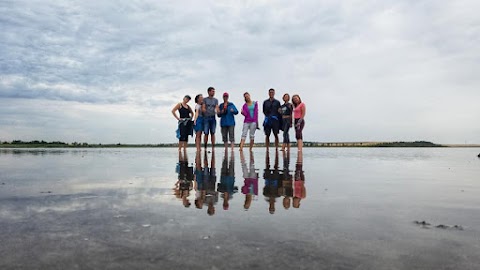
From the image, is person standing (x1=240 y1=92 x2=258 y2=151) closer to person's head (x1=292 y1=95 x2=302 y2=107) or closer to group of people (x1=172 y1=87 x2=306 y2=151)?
group of people (x1=172 y1=87 x2=306 y2=151)

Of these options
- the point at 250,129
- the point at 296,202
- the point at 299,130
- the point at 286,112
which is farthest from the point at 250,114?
the point at 296,202

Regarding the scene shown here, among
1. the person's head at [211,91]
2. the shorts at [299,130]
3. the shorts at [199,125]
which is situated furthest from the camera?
the shorts at [199,125]

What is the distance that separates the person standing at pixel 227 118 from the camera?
16625 millimetres

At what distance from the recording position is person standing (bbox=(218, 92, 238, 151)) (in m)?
16.6

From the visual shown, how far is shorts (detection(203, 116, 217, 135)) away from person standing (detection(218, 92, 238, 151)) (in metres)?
0.35

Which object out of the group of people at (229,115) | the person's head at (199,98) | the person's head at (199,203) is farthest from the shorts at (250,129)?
the person's head at (199,203)

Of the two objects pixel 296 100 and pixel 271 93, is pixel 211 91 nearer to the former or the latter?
pixel 271 93

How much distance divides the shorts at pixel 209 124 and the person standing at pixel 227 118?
13.7 inches

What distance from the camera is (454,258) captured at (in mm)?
2258

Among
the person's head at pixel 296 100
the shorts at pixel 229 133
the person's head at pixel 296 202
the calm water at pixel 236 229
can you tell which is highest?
the person's head at pixel 296 100

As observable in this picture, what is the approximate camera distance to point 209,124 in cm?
1714

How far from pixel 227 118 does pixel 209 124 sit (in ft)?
2.98

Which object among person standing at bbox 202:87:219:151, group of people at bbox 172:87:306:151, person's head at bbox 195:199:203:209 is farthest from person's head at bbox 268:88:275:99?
person's head at bbox 195:199:203:209

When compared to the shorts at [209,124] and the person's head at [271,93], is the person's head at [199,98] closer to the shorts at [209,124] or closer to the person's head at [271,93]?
the shorts at [209,124]
